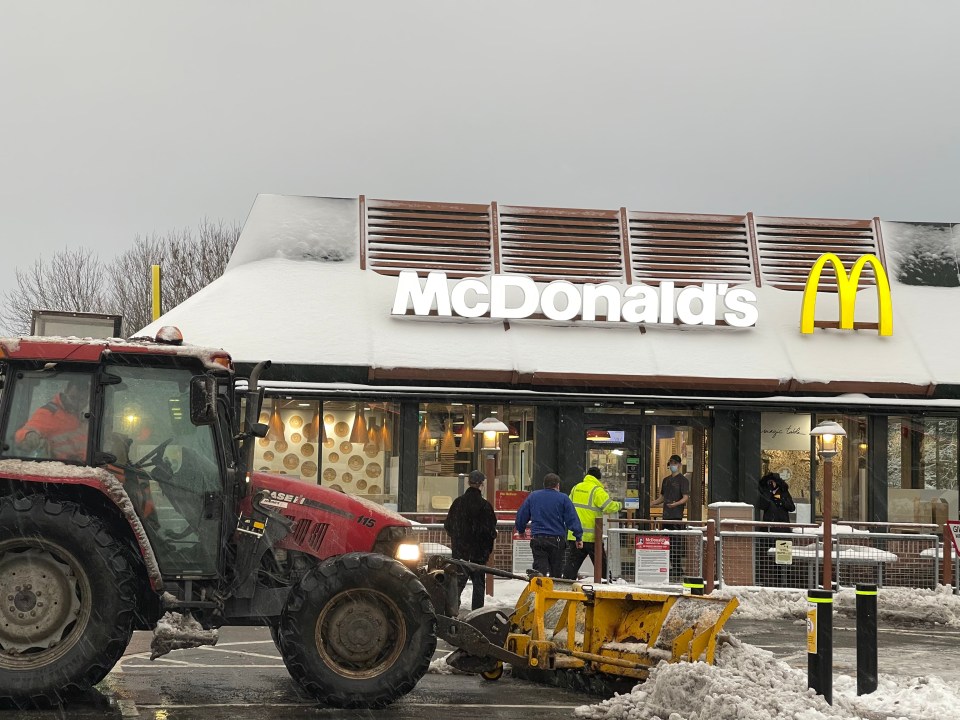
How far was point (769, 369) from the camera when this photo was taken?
78.4ft

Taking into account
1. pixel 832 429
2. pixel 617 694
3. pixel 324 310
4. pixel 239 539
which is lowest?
pixel 617 694

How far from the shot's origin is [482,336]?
2395cm

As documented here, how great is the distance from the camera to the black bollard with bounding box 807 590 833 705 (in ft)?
31.8

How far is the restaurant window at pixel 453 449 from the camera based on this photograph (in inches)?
948

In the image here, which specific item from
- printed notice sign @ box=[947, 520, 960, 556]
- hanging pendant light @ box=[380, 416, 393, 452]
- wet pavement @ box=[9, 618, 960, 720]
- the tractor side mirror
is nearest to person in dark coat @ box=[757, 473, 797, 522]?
printed notice sign @ box=[947, 520, 960, 556]

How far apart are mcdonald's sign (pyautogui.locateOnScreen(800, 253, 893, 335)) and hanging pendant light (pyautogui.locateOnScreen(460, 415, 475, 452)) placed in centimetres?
667

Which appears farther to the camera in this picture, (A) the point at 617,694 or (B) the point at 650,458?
(B) the point at 650,458

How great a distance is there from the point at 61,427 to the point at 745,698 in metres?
5.24

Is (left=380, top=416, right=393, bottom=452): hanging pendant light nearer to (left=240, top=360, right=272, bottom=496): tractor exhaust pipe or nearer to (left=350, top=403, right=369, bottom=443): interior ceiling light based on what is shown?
(left=350, top=403, right=369, bottom=443): interior ceiling light

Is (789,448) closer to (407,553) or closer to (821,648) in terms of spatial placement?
(821,648)

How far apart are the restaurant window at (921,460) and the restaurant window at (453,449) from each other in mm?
7082

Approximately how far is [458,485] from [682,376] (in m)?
4.55

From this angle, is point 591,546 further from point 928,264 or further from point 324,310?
point 928,264

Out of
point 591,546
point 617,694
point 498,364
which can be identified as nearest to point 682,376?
point 498,364
